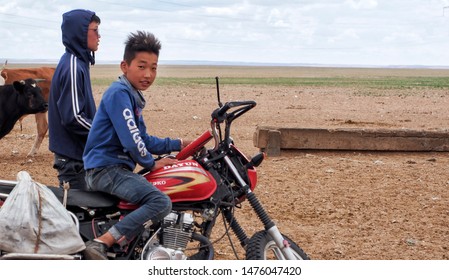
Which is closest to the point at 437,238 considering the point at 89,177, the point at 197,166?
the point at 197,166

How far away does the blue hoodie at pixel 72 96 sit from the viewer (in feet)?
18.2

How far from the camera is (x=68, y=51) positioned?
5.89 metres

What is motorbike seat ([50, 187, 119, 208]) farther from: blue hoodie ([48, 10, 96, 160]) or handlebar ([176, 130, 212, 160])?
blue hoodie ([48, 10, 96, 160])

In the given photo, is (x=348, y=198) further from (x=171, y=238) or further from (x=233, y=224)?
(x=171, y=238)

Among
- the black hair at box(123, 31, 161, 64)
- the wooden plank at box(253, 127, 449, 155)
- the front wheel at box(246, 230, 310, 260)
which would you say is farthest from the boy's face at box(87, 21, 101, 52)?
the wooden plank at box(253, 127, 449, 155)

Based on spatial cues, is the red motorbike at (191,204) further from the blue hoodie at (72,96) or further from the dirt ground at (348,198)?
the dirt ground at (348,198)

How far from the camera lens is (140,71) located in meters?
4.75

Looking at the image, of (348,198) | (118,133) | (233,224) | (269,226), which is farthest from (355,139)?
(118,133)

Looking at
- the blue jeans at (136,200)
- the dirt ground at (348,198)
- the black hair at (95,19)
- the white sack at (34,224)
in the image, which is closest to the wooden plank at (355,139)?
the dirt ground at (348,198)

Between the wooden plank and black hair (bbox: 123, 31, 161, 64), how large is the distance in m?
6.20

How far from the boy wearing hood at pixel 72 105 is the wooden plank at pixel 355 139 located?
5.36 metres

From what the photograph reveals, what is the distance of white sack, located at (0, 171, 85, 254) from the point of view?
424 centimetres

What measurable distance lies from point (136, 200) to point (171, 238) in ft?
1.07

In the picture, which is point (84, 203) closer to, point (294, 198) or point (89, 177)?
point (89, 177)
